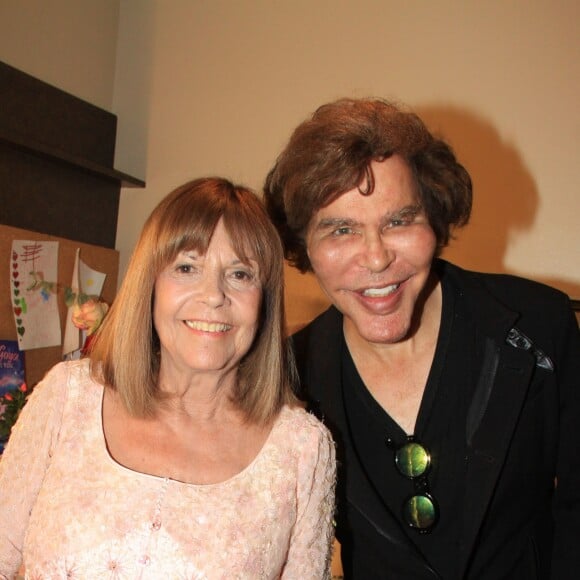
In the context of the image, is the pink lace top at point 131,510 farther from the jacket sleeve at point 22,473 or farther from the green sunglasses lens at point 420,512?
the green sunglasses lens at point 420,512

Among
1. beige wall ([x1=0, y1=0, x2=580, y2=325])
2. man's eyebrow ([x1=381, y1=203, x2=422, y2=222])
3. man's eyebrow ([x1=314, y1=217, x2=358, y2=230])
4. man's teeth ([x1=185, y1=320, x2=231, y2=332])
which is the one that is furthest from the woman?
beige wall ([x1=0, y1=0, x2=580, y2=325])

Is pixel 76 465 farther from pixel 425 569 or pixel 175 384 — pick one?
pixel 425 569

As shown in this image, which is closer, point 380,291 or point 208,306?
point 208,306

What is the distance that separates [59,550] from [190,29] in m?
2.32

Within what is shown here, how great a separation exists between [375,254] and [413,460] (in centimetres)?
45

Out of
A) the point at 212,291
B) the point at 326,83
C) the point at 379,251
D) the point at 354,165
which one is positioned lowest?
the point at 212,291

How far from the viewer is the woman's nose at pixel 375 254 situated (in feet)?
4.46

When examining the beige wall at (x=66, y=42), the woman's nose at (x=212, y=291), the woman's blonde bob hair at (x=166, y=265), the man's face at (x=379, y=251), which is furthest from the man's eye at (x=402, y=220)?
the beige wall at (x=66, y=42)

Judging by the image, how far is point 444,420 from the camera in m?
1.43

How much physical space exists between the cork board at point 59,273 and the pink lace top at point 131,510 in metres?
1.04

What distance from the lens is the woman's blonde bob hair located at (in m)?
1.31

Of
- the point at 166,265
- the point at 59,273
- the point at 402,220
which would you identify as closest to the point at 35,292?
the point at 59,273

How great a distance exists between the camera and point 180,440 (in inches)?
52.1

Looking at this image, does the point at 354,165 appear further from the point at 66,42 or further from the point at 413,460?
the point at 66,42
